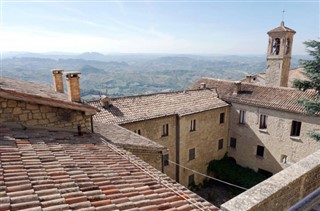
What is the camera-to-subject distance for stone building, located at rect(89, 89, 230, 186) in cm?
1662

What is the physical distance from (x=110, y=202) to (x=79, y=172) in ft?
4.46

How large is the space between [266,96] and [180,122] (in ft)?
27.1

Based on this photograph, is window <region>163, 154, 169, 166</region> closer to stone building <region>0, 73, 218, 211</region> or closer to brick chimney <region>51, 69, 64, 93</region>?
brick chimney <region>51, 69, 64, 93</region>

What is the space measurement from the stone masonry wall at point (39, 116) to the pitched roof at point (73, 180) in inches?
16.7

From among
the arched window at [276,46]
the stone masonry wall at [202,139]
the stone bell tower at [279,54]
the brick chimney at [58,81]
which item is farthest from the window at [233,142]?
the brick chimney at [58,81]

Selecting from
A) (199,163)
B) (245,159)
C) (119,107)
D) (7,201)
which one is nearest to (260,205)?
(7,201)

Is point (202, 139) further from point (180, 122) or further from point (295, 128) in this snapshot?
point (295, 128)

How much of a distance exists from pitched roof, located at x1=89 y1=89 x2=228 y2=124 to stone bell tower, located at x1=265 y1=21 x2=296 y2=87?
8.19m

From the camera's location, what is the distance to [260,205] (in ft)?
13.4

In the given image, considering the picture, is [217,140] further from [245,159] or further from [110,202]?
[110,202]

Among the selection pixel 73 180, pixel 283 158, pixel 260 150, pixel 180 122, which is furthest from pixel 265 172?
pixel 73 180

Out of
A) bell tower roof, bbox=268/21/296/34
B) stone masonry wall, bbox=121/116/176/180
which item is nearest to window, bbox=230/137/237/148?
stone masonry wall, bbox=121/116/176/180

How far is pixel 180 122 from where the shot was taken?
18.3 metres

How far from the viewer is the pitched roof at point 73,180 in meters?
3.72
